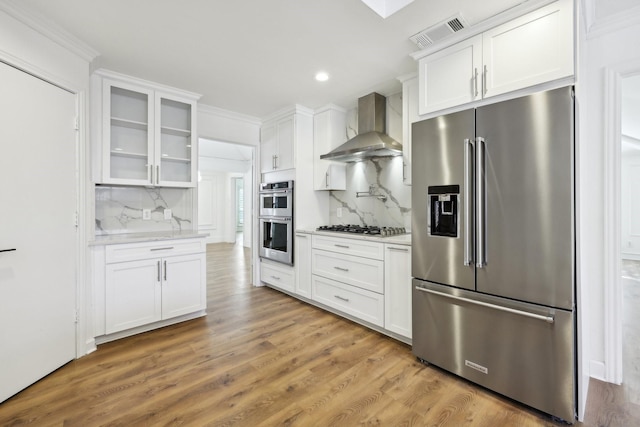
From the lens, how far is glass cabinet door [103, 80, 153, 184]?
297cm

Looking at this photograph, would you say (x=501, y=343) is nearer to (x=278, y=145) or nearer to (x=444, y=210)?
(x=444, y=210)

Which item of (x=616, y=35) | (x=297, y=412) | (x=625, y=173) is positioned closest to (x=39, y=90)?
(x=297, y=412)

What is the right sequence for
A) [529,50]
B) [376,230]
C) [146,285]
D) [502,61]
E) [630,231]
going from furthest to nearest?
[630,231] → [376,230] → [146,285] → [502,61] → [529,50]

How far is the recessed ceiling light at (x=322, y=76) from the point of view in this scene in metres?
2.86

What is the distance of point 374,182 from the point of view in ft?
11.8

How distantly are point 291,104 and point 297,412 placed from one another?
3343 mm

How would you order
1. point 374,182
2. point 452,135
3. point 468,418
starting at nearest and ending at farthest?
point 468,418, point 452,135, point 374,182

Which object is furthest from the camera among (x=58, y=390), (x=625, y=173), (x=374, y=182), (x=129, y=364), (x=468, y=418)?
(x=625, y=173)

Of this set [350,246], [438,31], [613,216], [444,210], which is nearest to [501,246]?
[444,210]

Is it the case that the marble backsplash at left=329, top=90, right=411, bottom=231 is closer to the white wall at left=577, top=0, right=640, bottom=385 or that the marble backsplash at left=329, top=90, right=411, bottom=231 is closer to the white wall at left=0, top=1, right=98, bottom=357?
the white wall at left=577, top=0, right=640, bottom=385

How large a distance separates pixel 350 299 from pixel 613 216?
7.23ft

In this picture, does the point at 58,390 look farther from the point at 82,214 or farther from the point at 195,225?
the point at 195,225

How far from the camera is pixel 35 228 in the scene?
198 centimetres

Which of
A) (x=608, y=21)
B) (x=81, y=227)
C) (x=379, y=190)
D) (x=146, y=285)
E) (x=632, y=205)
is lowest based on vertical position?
(x=146, y=285)
